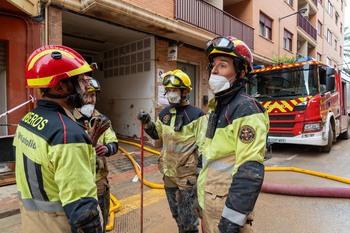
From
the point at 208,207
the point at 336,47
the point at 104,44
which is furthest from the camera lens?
the point at 336,47

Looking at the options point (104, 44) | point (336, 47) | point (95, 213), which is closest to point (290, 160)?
point (95, 213)

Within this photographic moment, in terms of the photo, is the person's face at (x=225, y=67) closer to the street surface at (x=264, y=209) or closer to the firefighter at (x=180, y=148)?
the firefighter at (x=180, y=148)

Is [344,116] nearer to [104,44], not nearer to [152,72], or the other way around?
[152,72]

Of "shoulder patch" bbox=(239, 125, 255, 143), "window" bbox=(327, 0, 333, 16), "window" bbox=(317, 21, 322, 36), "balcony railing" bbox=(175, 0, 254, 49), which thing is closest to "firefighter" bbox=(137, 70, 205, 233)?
"shoulder patch" bbox=(239, 125, 255, 143)

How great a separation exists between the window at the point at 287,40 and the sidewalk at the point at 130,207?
1563 cm

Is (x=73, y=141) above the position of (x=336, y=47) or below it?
below

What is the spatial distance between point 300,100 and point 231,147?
6.42 m

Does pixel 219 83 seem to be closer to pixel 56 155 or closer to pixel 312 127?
pixel 56 155

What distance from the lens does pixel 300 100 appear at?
282 inches

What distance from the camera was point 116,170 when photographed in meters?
5.90

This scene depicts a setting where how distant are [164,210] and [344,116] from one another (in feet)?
31.4

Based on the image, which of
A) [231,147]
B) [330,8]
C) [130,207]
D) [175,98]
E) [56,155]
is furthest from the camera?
[330,8]

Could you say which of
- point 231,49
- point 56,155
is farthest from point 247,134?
point 56,155

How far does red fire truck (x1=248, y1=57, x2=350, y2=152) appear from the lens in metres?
7.07
